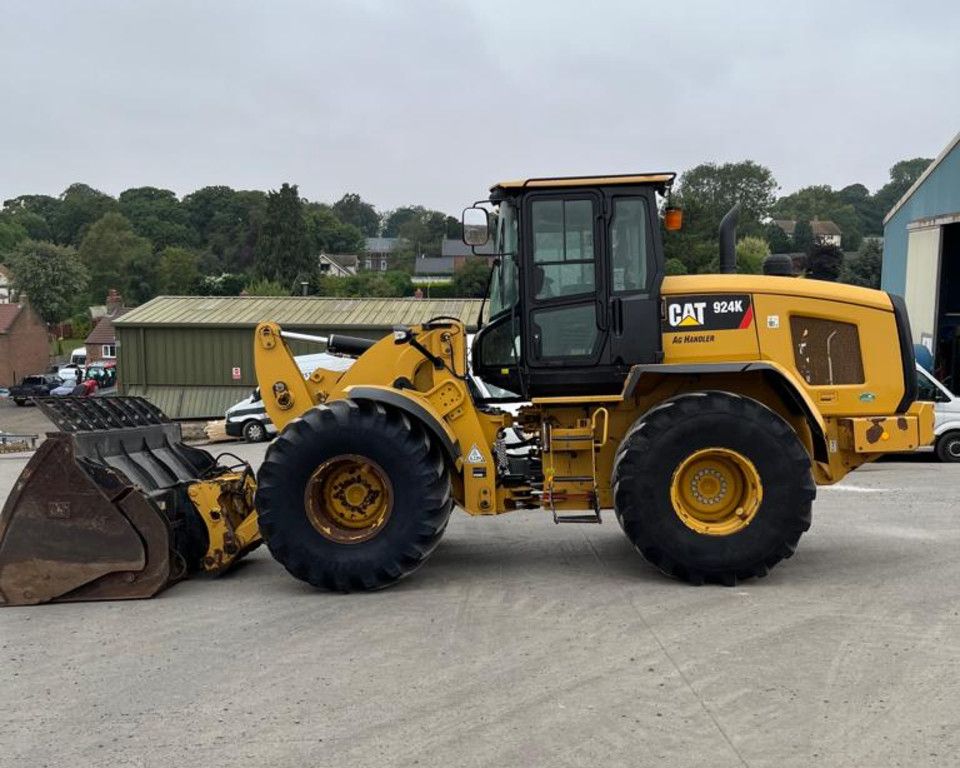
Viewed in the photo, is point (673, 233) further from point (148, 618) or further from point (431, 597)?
point (148, 618)

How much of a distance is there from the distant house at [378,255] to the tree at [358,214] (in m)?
10.0

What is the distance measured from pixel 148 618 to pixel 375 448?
1894mm

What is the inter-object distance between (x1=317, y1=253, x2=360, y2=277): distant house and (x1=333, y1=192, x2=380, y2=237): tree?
3288cm

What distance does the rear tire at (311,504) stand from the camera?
750 cm

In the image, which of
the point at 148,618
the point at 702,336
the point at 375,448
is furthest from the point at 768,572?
the point at 148,618

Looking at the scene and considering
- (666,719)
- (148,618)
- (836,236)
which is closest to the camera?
(666,719)

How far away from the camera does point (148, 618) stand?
7.00 m

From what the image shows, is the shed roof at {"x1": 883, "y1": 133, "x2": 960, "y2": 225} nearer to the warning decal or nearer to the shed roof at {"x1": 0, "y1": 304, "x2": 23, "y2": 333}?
the warning decal

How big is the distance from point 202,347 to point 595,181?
26189 mm

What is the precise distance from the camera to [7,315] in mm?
63781

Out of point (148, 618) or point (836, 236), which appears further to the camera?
point (836, 236)

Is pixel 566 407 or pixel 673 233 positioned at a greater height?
pixel 673 233

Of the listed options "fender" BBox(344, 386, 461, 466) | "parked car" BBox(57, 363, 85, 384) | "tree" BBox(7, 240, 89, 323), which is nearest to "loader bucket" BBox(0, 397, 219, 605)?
"fender" BBox(344, 386, 461, 466)

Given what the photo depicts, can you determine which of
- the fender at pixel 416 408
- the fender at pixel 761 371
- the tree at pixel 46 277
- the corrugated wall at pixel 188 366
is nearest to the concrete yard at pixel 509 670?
the fender at pixel 416 408
